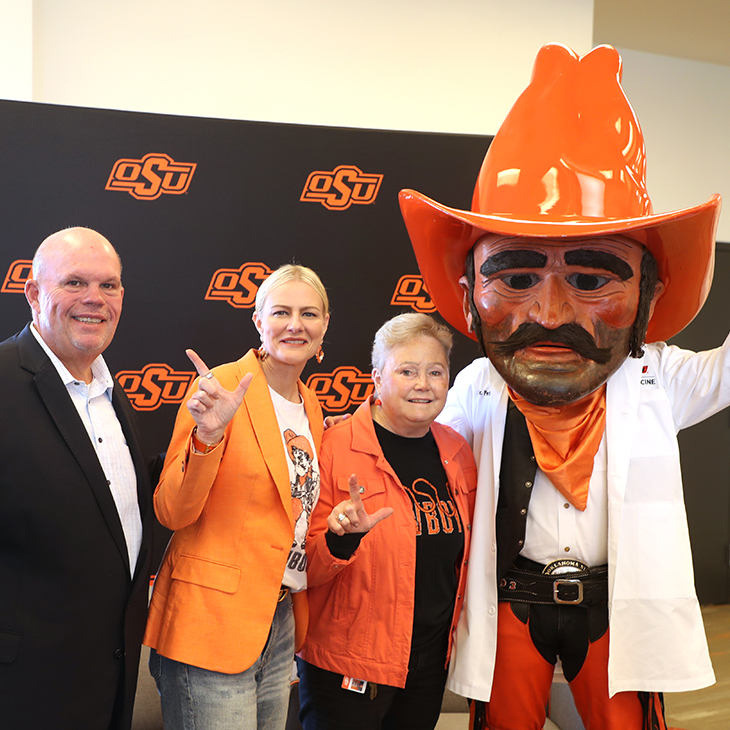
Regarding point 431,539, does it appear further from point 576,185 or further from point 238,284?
point 238,284

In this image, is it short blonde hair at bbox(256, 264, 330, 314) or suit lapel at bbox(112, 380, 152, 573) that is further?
short blonde hair at bbox(256, 264, 330, 314)

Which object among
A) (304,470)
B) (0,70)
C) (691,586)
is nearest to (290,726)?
(304,470)

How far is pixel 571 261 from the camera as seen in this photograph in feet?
4.97

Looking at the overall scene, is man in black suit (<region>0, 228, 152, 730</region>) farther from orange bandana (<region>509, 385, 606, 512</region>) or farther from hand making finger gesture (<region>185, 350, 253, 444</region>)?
orange bandana (<region>509, 385, 606, 512</region>)

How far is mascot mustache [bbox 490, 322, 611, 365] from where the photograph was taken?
1516mm

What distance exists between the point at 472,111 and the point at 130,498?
9.37 feet

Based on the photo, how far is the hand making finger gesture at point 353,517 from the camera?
1677 millimetres

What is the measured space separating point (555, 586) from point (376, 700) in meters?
0.59

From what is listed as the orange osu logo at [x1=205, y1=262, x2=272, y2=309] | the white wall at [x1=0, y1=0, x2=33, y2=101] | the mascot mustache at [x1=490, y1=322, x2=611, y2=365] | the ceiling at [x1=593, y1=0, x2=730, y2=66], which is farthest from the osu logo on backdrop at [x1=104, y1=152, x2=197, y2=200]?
the ceiling at [x1=593, y1=0, x2=730, y2=66]

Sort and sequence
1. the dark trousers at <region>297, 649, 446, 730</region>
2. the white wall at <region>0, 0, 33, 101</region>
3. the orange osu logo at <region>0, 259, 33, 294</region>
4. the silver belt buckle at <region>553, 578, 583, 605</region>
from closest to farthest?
the silver belt buckle at <region>553, 578, 583, 605</region>
the dark trousers at <region>297, 649, 446, 730</region>
the orange osu logo at <region>0, 259, 33, 294</region>
the white wall at <region>0, 0, 33, 101</region>

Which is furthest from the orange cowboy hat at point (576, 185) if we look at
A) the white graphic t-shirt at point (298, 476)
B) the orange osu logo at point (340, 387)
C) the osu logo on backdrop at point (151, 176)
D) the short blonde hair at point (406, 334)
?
the osu logo on backdrop at point (151, 176)

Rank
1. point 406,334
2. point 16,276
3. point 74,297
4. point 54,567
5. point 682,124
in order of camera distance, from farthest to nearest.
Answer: point 682,124 < point 16,276 < point 406,334 < point 74,297 < point 54,567

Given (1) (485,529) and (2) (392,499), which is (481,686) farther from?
(2) (392,499)

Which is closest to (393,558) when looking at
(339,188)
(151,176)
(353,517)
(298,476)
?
(353,517)
